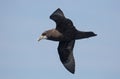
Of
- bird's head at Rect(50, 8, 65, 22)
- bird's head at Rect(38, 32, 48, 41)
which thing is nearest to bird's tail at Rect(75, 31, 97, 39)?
bird's head at Rect(50, 8, 65, 22)

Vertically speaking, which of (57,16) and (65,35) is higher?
(57,16)

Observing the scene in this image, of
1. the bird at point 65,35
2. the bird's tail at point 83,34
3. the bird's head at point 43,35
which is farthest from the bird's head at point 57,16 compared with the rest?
the bird's tail at point 83,34

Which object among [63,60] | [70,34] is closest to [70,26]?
[70,34]

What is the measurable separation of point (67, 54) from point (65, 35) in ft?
7.13

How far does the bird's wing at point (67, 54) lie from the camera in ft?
58.4

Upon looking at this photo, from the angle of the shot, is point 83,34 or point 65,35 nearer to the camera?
point 83,34

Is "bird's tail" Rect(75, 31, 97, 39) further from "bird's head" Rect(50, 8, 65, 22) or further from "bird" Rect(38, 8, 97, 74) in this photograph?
"bird's head" Rect(50, 8, 65, 22)

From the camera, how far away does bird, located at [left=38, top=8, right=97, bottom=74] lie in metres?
16.2

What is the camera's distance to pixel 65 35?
16.4 m

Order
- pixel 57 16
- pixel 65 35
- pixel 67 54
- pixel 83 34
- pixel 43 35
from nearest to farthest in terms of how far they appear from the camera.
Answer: pixel 83 34 < pixel 65 35 < pixel 43 35 < pixel 57 16 < pixel 67 54

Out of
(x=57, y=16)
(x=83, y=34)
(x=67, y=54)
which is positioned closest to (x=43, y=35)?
(x=57, y=16)

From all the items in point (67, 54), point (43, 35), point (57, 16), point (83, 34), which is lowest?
point (67, 54)

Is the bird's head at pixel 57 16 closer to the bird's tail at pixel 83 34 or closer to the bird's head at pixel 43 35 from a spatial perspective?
the bird's head at pixel 43 35

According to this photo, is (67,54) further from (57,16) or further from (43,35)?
(57,16)
